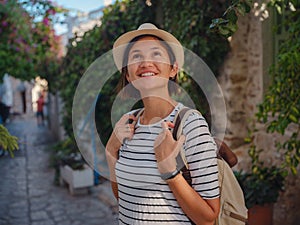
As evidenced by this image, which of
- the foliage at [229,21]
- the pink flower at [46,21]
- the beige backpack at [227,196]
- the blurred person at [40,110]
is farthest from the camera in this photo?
the blurred person at [40,110]

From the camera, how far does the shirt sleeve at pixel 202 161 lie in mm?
1392

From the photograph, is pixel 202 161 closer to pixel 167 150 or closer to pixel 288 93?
pixel 167 150

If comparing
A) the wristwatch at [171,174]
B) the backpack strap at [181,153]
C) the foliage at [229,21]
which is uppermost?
the foliage at [229,21]

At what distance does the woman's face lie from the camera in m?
1.54

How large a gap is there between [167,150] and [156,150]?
53 mm

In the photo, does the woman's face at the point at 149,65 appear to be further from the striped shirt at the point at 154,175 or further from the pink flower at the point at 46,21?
the pink flower at the point at 46,21

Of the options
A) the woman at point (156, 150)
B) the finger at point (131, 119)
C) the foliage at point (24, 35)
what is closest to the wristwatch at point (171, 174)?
the woman at point (156, 150)

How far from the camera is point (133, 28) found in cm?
568

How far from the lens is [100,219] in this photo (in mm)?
5004

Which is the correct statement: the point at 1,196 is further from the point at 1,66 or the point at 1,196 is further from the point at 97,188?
the point at 1,66

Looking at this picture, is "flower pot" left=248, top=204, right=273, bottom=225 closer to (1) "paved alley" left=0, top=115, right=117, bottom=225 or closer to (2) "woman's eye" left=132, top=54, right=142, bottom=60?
(1) "paved alley" left=0, top=115, right=117, bottom=225

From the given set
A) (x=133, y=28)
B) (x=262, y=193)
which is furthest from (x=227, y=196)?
(x=133, y=28)

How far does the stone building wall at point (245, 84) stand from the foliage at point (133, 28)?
0.57ft

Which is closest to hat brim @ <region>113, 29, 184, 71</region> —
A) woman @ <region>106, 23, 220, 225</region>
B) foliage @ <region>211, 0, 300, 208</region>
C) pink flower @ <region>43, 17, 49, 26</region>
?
woman @ <region>106, 23, 220, 225</region>
